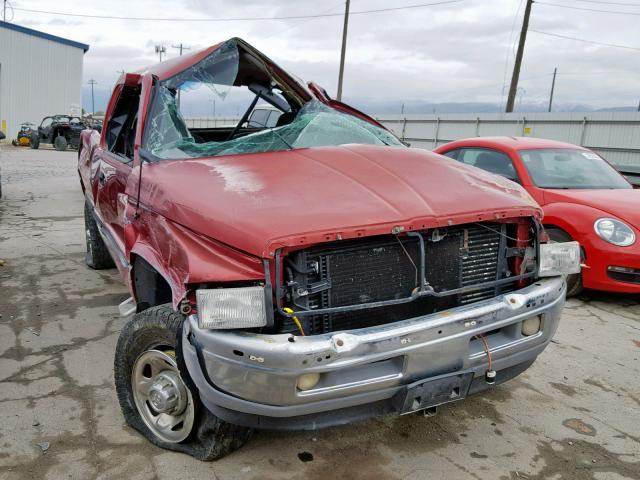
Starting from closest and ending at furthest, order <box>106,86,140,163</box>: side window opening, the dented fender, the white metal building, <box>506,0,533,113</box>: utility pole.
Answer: the dented fender
<box>106,86,140,163</box>: side window opening
<box>506,0,533,113</box>: utility pole
the white metal building

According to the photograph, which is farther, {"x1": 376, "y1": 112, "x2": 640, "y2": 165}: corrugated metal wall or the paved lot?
{"x1": 376, "y1": 112, "x2": 640, "y2": 165}: corrugated metal wall

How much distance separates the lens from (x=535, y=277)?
2795 mm

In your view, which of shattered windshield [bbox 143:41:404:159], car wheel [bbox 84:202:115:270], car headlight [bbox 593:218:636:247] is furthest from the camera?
car wheel [bbox 84:202:115:270]

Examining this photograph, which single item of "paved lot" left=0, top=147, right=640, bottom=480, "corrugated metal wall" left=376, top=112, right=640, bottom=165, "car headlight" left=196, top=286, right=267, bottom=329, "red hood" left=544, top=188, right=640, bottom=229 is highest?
"corrugated metal wall" left=376, top=112, right=640, bottom=165

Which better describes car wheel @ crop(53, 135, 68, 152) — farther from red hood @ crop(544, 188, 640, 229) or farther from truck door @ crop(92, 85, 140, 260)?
red hood @ crop(544, 188, 640, 229)

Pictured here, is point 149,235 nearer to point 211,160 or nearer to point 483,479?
point 211,160

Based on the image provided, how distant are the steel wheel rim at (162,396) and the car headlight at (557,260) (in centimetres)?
183

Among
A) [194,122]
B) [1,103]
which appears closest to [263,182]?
[194,122]

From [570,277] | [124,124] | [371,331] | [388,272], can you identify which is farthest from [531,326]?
[124,124]

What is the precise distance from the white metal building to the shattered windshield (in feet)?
104

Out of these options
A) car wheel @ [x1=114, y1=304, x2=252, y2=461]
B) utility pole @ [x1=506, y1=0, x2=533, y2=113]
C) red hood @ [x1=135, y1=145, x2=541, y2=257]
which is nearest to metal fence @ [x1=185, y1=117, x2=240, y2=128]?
red hood @ [x1=135, y1=145, x2=541, y2=257]

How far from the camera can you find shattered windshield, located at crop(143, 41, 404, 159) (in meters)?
3.27

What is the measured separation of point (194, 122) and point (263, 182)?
1.42 m

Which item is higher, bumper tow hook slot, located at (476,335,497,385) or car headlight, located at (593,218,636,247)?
car headlight, located at (593,218,636,247)
